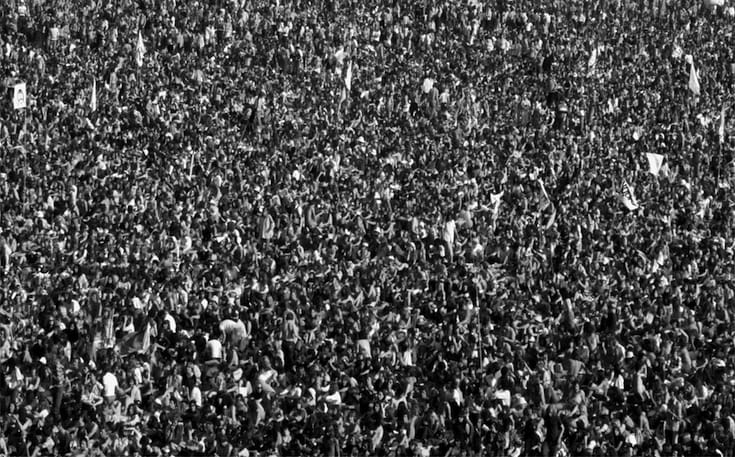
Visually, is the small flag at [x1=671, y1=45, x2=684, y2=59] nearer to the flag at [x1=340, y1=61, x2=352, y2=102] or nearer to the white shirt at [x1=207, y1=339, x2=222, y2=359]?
the flag at [x1=340, y1=61, x2=352, y2=102]

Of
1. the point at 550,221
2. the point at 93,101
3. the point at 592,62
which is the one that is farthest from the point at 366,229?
the point at 592,62

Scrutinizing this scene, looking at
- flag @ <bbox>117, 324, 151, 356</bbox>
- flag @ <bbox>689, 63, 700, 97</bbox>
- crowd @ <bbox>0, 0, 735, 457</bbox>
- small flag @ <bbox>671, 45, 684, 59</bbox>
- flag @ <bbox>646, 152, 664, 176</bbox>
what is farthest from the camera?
small flag @ <bbox>671, 45, 684, 59</bbox>

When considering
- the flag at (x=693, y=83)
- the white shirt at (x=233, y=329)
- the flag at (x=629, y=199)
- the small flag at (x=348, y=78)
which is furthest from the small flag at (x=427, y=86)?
the white shirt at (x=233, y=329)

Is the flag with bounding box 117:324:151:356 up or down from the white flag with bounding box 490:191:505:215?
up

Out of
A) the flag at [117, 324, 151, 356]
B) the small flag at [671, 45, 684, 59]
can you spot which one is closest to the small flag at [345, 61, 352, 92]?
the small flag at [671, 45, 684, 59]

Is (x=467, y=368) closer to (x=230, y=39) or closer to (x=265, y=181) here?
(x=265, y=181)

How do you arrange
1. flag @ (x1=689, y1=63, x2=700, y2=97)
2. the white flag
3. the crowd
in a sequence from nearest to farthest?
1. the crowd
2. the white flag
3. flag @ (x1=689, y1=63, x2=700, y2=97)

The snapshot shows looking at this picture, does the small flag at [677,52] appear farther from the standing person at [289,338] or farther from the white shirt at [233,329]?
the white shirt at [233,329]
